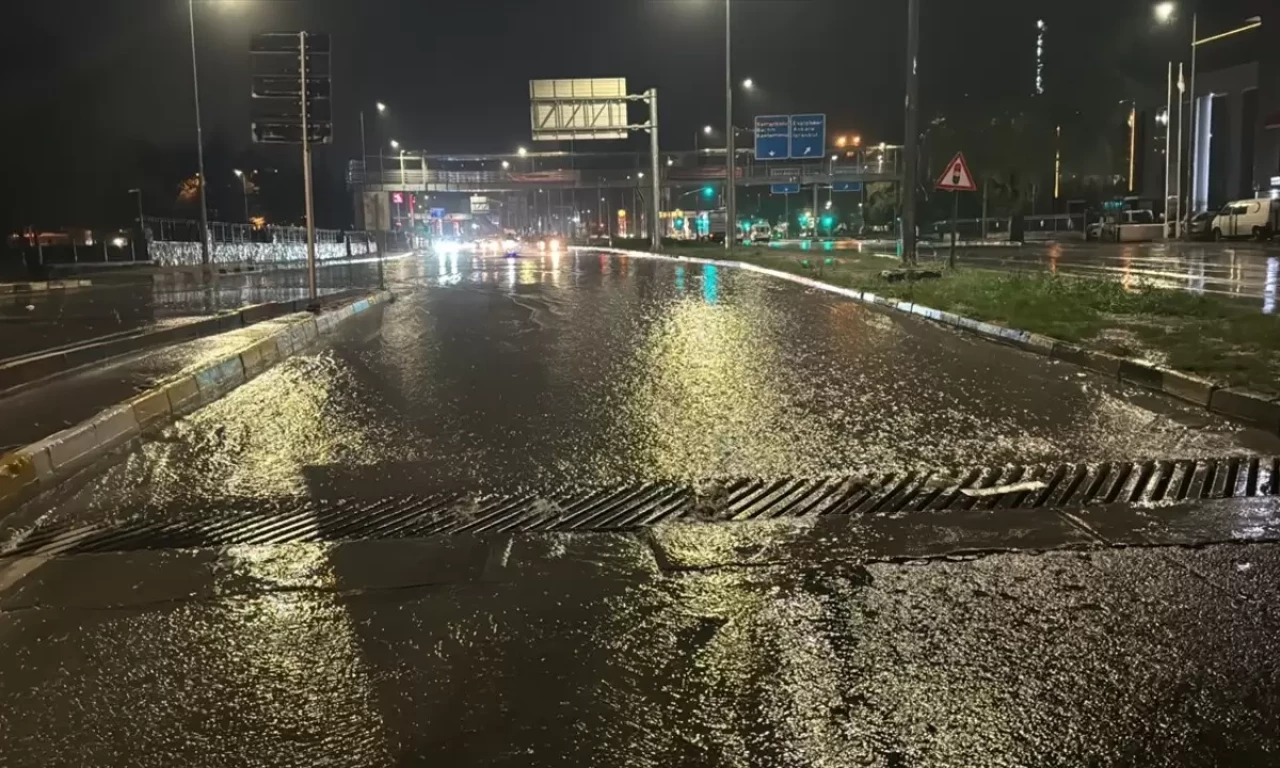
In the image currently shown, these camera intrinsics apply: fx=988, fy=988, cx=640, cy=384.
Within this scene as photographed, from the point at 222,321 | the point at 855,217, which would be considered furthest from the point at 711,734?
the point at 855,217

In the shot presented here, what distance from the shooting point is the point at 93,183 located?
5694cm

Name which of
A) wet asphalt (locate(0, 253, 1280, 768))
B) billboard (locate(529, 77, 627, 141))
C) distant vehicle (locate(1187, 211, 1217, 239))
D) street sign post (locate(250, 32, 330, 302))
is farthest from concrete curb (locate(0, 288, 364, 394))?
distant vehicle (locate(1187, 211, 1217, 239))

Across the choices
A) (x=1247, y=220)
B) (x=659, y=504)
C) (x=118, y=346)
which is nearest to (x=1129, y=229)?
(x=1247, y=220)

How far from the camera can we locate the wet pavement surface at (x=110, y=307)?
16328mm

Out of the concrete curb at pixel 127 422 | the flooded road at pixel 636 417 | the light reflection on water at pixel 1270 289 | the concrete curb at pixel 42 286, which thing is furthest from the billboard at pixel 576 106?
the concrete curb at pixel 127 422

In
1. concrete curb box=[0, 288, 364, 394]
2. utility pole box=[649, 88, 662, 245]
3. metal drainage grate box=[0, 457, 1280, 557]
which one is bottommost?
metal drainage grate box=[0, 457, 1280, 557]

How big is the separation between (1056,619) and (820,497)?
6.93 feet

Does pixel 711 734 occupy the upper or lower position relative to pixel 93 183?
lower

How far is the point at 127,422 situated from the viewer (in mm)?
8867

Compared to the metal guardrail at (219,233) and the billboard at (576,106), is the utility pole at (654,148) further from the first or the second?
the metal guardrail at (219,233)

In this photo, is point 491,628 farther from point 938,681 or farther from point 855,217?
point 855,217

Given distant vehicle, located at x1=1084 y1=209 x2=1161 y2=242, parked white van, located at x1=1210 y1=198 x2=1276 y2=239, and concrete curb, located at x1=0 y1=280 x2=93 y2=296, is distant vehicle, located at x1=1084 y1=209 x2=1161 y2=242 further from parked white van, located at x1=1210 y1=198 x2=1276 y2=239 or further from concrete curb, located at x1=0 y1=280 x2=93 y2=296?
concrete curb, located at x1=0 y1=280 x2=93 y2=296

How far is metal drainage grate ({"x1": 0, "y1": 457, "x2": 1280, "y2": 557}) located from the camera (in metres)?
5.92

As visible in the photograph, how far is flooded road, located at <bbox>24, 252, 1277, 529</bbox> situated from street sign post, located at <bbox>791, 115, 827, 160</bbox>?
122 ft
